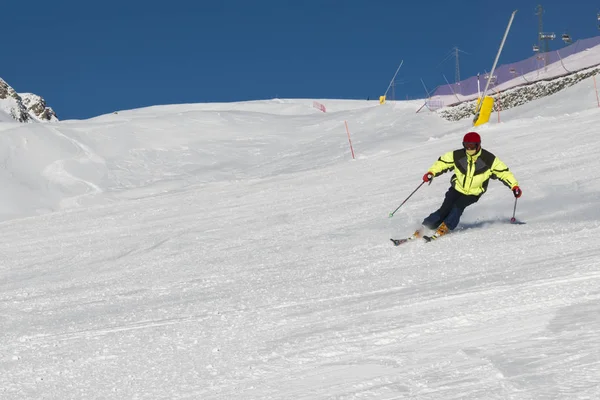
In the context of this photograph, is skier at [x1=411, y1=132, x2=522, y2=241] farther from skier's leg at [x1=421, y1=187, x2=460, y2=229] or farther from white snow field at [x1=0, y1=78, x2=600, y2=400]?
white snow field at [x1=0, y1=78, x2=600, y2=400]

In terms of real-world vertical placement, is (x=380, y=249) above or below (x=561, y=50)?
below

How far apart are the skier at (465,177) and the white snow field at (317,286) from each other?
0.26 m

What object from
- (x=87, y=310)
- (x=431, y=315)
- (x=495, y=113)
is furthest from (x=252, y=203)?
(x=495, y=113)

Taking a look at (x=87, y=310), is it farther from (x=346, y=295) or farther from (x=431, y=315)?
(x=431, y=315)

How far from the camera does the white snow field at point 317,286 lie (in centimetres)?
477

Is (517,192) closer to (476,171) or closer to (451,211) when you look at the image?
(476,171)

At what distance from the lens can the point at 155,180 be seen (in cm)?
2352

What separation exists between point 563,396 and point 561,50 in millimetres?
28814

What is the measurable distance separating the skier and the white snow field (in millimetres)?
264

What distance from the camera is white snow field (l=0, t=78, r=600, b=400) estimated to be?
188 inches

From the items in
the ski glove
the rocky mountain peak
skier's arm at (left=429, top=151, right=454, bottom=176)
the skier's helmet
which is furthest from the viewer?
the rocky mountain peak

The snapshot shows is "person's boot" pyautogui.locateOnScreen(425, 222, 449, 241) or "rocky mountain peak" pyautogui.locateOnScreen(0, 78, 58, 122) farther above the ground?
"rocky mountain peak" pyautogui.locateOnScreen(0, 78, 58, 122)

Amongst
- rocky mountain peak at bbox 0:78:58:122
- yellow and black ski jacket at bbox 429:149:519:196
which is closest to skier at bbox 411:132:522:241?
yellow and black ski jacket at bbox 429:149:519:196

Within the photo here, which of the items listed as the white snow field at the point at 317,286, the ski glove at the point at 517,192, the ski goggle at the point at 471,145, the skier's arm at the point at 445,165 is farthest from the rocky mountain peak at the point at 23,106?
the ski glove at the point at 517,192
